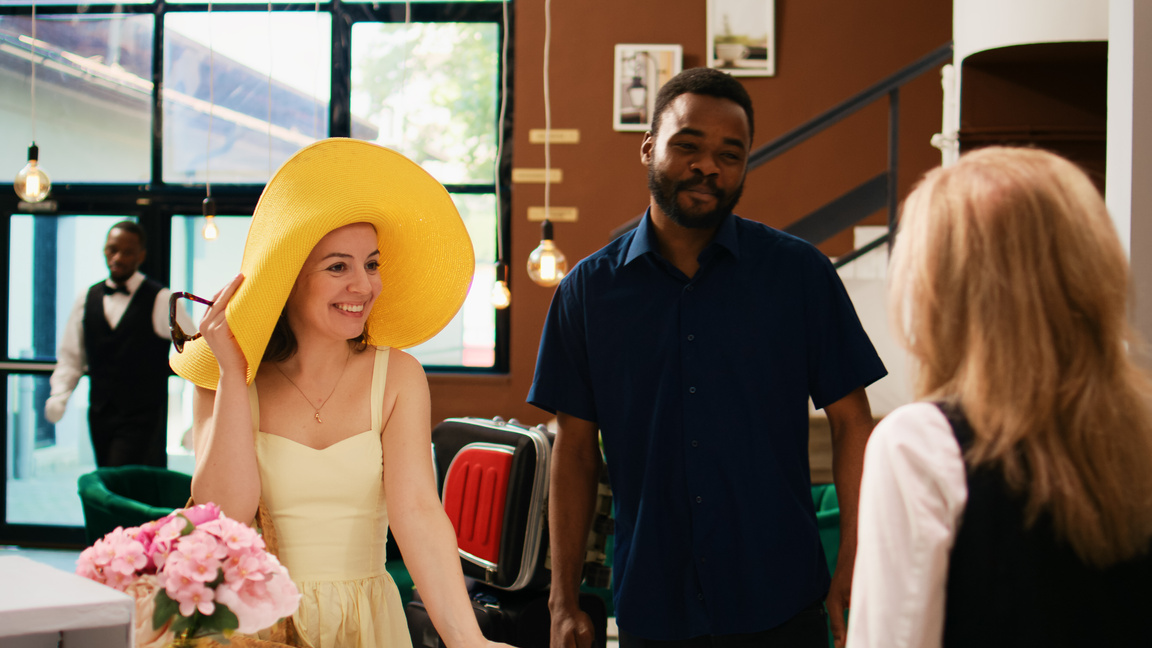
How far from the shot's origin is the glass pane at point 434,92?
5.66 meters

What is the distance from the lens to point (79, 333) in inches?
191

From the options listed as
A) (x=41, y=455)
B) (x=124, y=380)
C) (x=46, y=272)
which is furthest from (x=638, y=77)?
(x=41, y=455)

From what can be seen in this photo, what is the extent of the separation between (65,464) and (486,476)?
190 inches

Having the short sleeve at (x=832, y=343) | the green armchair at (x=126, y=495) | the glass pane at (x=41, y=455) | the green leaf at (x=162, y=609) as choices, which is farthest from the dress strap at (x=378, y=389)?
the glass pane at (x=41, y=455)

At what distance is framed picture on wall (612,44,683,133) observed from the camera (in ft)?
17.6

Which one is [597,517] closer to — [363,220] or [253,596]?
[363,220]

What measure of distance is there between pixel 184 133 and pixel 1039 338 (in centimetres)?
594

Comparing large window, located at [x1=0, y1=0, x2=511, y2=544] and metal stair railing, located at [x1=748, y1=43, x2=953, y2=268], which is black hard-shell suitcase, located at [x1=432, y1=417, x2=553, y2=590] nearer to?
metal stair railing, located at [x1=748, y1=43, x2=953, y2=268]

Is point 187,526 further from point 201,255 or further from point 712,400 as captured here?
point 201,255

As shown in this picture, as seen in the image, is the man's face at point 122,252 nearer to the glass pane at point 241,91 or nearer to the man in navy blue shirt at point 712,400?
the glass pane at point 241,91

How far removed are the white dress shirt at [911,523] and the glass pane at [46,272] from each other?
241 inches

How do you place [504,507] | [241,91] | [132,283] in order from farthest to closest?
[241,91]
[132,283]
[504,507]

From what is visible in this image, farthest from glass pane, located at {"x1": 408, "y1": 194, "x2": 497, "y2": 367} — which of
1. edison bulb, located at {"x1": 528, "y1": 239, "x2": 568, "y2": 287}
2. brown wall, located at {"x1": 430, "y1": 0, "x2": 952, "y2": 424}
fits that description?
edison bulb, located at {"x1": 528, "y1": 239, "x2": 568, "y2": 287}

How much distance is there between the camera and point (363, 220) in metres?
1.51
